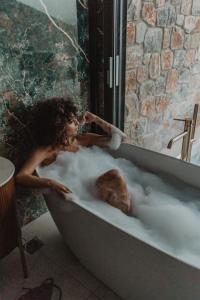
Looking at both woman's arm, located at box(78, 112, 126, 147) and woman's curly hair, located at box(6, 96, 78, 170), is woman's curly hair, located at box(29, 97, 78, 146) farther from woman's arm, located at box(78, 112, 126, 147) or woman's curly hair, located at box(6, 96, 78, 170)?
woman's arm, located at box(78, 112, 126, 147)

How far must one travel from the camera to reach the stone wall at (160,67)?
2.24 m

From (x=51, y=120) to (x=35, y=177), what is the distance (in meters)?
0.37

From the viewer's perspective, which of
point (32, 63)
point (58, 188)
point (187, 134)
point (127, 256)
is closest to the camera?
point (127, 256)

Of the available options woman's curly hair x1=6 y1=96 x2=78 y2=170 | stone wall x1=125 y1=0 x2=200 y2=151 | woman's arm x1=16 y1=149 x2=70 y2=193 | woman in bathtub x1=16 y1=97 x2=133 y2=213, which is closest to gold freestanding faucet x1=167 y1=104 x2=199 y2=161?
stone wall x1=125 y1=0 x2=200 y2=151

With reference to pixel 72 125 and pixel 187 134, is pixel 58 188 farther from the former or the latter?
pixel 187 134

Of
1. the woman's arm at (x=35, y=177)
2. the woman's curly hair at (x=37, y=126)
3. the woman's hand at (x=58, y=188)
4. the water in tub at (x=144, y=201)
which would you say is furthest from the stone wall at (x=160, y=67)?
the woman's hand at (x=58, y=188)

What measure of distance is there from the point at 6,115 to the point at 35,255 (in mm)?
922

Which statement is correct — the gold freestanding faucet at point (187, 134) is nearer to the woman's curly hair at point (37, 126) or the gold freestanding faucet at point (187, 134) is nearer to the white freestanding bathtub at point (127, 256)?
the white freestanding bathtub at point (127, 256)

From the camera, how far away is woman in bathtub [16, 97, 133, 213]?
5.02 ft

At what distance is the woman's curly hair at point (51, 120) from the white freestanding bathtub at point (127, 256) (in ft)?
1.22

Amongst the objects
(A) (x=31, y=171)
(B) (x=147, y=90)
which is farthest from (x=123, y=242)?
(B) (x=147, y=90)

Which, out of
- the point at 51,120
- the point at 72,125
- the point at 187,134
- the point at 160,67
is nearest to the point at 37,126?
the point at 51,120

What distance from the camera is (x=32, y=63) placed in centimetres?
173

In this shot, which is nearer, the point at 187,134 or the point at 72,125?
the point at 72,125
